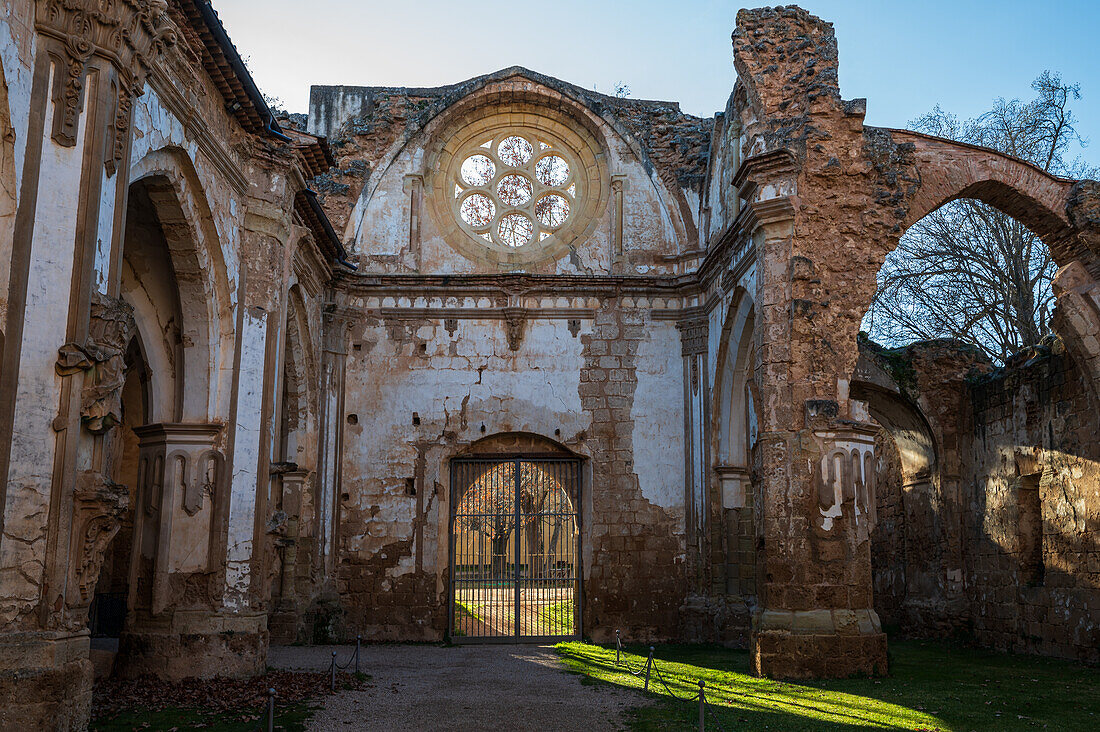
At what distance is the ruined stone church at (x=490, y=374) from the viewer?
6707 millimetres

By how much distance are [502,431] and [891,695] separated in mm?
7921

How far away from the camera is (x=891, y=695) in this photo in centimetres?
905

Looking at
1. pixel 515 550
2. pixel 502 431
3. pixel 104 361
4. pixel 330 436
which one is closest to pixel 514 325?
pixel 502 431

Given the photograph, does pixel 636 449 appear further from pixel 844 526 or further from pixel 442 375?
pixel 844 526

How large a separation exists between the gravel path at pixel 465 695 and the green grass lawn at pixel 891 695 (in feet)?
1.40

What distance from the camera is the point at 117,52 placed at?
7035 millimetres

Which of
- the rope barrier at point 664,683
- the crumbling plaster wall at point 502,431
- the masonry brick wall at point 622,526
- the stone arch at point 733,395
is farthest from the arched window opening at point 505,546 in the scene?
the rope barrier at point 664,683

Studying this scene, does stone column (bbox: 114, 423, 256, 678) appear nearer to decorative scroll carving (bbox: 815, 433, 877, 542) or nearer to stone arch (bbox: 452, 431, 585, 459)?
stone arch (bbox: 452, 431, 585, 459)

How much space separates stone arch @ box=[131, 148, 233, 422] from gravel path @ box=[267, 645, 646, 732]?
3.35 meters

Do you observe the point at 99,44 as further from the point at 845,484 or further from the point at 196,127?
the point at 845,484

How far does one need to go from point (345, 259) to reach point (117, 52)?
8.46 meters

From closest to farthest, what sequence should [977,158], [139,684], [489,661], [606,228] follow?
[139,684], [977,158], [489,661], [606,228]

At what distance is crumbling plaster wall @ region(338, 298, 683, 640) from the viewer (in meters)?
15.2

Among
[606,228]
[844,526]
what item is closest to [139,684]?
[844,526]
